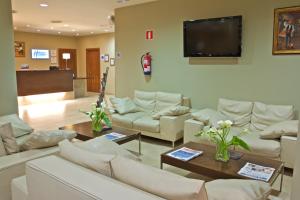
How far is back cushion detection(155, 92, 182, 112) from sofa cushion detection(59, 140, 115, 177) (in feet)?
10.7

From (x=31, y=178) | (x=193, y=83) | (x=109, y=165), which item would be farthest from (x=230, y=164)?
(x=193, y=83)

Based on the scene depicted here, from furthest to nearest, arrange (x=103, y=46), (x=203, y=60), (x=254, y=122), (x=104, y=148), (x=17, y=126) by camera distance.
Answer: (x=103, y=46) → (x=203, y=60) → (x=254, y=122) → (x=17, y=126) → (x=104, y=148)

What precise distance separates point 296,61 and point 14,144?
13.0ft

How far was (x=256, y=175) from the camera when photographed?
234 centimetres

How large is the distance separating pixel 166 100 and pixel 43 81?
18.6 ft

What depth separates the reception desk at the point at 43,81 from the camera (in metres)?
8.41

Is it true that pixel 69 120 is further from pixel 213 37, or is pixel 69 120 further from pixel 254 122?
pixel 254 122

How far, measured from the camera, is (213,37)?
453 cm

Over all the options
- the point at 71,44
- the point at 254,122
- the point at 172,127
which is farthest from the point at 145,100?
the point at 71,44

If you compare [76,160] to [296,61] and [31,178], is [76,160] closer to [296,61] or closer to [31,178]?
[31,178]

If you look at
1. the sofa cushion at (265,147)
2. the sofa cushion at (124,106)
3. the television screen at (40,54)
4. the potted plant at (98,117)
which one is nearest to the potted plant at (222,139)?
the sofa cushion at (265,147)

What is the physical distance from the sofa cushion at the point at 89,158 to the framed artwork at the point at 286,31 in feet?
11.3

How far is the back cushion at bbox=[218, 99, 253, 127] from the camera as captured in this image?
4102 millimetres

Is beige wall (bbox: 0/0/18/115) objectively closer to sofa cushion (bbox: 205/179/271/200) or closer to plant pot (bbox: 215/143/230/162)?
plant pot (bbox: 215/143/230/162)
